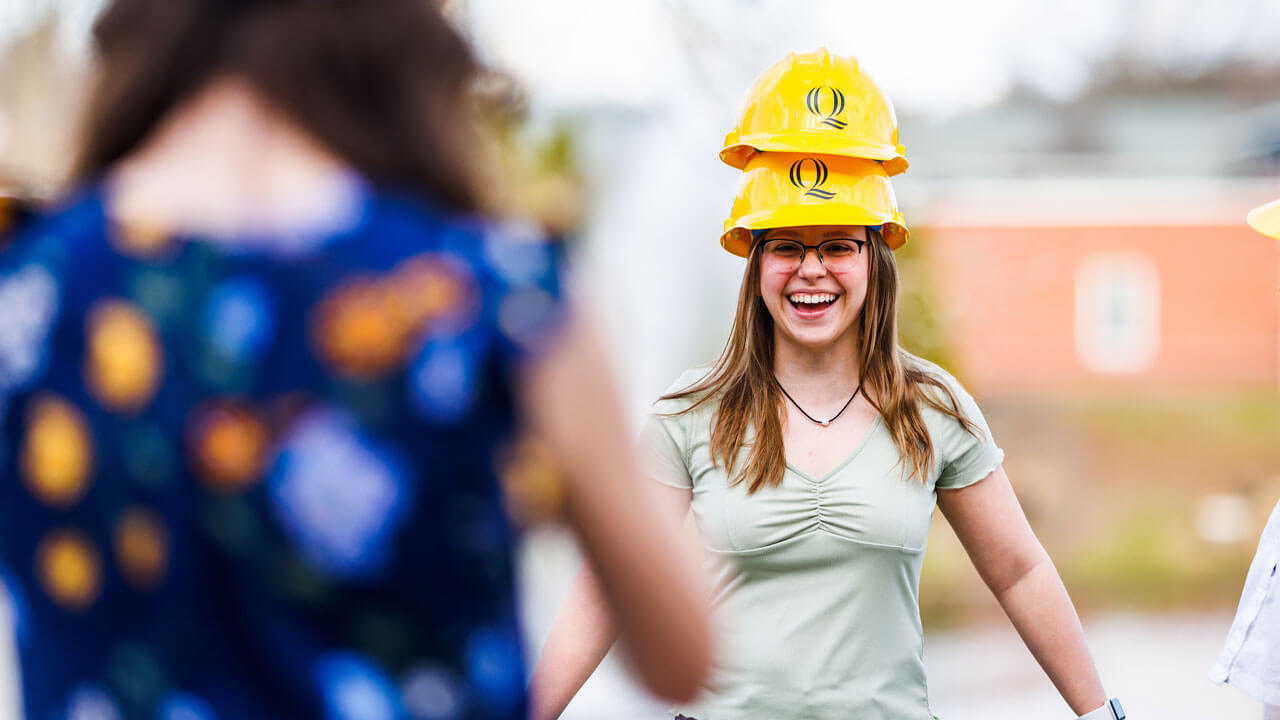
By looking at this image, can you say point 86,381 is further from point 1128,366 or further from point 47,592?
point 1128,366

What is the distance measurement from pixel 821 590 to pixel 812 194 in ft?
2.44

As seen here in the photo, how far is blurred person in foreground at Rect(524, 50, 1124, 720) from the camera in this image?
2428 millimetres

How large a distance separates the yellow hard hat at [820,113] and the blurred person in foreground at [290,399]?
1.43 metres

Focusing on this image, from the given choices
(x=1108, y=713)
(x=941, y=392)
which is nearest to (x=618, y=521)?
(x=941, y=392)

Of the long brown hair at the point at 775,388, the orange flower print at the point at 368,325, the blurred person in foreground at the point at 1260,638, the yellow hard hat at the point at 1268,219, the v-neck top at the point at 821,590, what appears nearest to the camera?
the orange flower print at the point at 368,325

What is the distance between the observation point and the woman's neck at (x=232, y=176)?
3.76 feet

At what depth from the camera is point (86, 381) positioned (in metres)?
1.18

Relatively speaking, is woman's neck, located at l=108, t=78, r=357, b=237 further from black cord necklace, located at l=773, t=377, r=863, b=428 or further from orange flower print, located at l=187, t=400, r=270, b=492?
black cord necklace, located at l=773, t=377, r=863, b=428

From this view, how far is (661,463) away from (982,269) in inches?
879

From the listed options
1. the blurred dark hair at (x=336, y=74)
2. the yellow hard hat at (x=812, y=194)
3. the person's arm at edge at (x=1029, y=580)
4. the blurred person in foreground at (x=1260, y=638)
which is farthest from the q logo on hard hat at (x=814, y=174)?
the blurred dark hair at (x=336, y=74)

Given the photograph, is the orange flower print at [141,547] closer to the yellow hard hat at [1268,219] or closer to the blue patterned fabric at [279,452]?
the blue patterned fabric at [279,452]

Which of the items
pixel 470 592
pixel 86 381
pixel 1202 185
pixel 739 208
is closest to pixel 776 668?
pixel 739 208

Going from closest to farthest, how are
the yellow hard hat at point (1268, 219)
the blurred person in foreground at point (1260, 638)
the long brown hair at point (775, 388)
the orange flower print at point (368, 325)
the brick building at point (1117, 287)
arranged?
the orange flower print at point (368, 325) → the long brown hair at point (775, 388) → the blurred person in foreground at point (1260, 638) → the yellow hard hat at point (1268, 219) → the brick building at point (1117, 287)

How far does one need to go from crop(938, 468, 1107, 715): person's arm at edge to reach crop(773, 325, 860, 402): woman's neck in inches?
11.1
